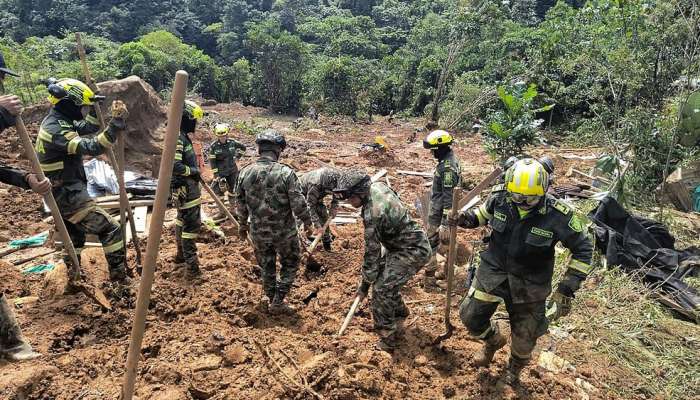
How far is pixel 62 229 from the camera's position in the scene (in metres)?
3.96

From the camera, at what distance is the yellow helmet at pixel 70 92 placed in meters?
4.34

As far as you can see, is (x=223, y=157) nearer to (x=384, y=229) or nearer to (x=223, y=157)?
(x=223, y=157)

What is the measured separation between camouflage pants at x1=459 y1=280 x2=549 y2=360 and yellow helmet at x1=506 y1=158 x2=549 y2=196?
2.75ft

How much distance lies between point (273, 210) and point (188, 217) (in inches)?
61.1

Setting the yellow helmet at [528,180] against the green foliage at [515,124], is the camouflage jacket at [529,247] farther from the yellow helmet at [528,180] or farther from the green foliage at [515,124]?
the green foliage at [515,124]

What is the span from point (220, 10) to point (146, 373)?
49.3 meters

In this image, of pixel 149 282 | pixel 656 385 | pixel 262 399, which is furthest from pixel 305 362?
pixel 656 385

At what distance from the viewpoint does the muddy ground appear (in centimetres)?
327

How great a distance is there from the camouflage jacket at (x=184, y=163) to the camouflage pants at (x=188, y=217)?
7 cm

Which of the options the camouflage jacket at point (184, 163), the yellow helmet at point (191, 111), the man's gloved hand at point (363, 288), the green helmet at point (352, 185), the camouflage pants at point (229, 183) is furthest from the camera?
the camouflage pants at point (229, 183)

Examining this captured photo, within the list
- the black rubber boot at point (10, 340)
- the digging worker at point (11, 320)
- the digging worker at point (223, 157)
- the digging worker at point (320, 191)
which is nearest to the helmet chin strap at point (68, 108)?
the digging worker at point (11, 320)

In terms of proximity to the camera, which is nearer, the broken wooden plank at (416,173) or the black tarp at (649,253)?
the black tarp at (649,253)

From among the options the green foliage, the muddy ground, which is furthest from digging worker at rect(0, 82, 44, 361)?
the green foliage

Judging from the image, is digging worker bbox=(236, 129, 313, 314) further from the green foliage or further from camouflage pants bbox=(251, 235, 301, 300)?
the green foliage
